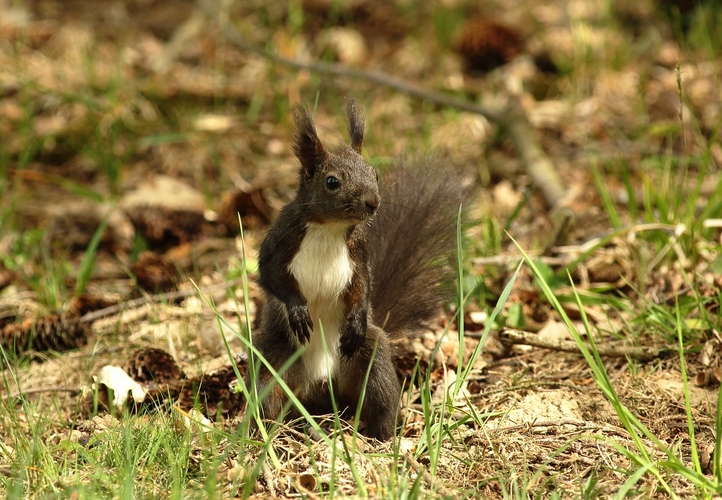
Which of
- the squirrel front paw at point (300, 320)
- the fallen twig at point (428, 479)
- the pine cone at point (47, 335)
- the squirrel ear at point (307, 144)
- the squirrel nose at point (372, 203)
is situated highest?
the squirrel ear at point (307, 144)

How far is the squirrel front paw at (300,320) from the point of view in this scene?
8.58 feet

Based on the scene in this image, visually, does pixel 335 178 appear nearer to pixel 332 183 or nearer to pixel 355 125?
pixel 332 183

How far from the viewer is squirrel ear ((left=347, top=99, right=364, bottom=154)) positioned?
277 centimetres

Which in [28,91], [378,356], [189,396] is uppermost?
[28,91]

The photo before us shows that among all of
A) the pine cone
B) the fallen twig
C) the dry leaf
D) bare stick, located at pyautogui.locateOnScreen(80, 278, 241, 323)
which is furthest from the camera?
bare stick, located at pyautogui.locateOnScreen(80, 278, 241, 323)

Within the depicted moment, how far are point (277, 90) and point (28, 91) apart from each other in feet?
5.71

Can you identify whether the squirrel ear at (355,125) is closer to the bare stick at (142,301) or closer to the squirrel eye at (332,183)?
the squirrel eye at (332,183)

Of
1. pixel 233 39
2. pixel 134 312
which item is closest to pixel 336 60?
pixel 233 39

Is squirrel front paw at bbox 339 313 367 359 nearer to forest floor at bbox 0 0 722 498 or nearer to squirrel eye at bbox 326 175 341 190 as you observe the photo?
forest floor at bbox 0 0 722 498

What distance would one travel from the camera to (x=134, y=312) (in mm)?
3795

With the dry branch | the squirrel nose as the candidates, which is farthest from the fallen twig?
the dry branch

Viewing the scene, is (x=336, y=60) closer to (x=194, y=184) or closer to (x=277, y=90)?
(x=277, y=90)

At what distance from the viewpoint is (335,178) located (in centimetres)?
261

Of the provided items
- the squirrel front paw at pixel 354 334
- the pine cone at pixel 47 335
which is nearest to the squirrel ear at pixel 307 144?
the squirrel front paw at pixel 354 334
